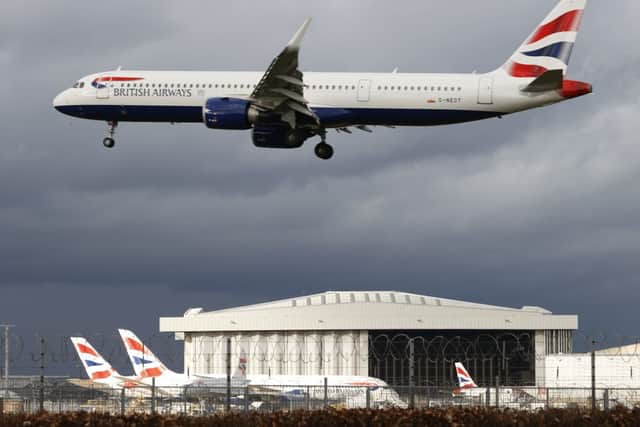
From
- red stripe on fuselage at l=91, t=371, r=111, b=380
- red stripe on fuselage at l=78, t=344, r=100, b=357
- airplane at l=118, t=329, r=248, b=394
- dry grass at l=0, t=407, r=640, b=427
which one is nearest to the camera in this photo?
dry grass at l=0, t=407, r=640, b=427

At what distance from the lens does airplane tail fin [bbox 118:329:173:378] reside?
283 ft

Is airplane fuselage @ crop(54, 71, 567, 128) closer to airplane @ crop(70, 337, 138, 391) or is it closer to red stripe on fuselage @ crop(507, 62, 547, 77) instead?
red stripe on fuselage @ crop(507, 62, 547, 77)

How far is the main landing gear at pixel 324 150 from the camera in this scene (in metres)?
72.4

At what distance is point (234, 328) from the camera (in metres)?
126

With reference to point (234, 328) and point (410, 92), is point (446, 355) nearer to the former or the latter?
point (234, 328)

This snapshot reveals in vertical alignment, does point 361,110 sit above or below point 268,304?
above

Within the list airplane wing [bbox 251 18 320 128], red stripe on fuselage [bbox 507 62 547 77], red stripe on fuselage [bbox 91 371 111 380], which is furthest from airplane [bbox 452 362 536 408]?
red stripe on fuselage [bbox 91 371 111 380]

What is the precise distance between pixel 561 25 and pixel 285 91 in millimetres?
17223

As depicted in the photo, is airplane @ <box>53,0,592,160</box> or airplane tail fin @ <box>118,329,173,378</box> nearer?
airplane @ <box>53,0,592,160</box>

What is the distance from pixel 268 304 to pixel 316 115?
62.7m

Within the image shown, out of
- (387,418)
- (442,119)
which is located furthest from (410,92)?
(387,418)

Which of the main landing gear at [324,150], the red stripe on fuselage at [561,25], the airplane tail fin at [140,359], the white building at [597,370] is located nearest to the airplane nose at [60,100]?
the main landing gear at [324,150]

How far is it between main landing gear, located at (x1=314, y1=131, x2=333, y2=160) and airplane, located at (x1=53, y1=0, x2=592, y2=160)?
5 cm

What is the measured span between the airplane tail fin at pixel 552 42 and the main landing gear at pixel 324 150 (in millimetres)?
10284
